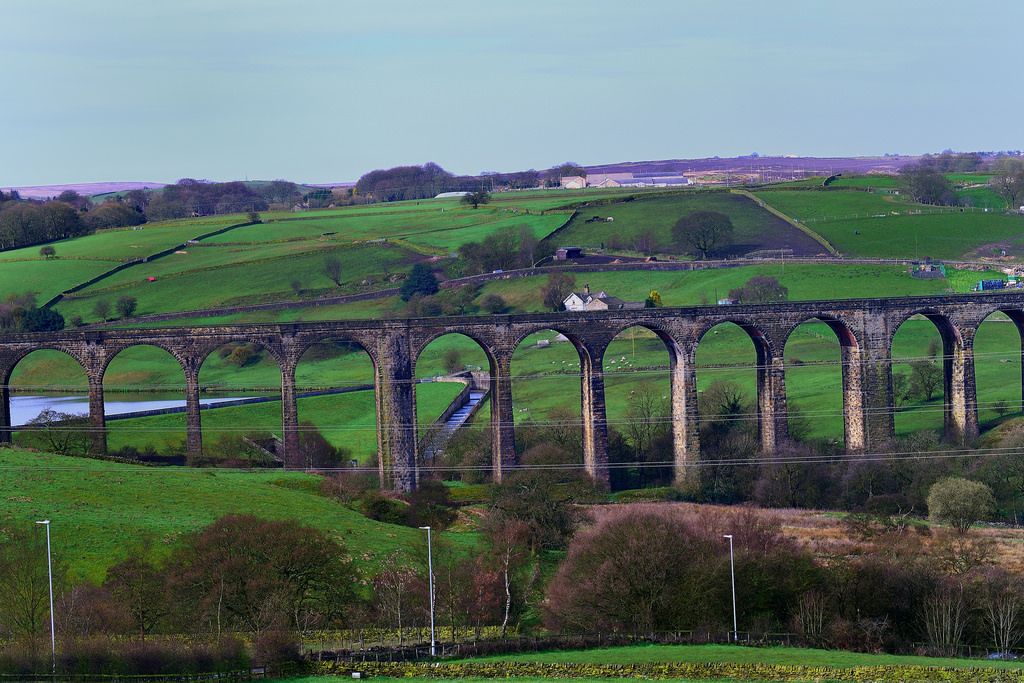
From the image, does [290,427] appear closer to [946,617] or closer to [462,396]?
[462,396]

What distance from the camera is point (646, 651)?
4888 cm

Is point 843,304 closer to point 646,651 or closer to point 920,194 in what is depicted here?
point 646,651

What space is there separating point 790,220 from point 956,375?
6541 cm

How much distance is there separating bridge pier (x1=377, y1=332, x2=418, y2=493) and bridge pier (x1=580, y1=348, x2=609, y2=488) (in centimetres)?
957

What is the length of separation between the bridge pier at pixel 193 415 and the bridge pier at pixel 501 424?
15807mm

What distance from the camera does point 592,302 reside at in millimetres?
115562

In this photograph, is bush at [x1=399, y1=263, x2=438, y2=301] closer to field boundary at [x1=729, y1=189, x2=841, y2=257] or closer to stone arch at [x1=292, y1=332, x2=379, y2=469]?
stone arch at [x1=292, y1=332, x2=379, y2=469]

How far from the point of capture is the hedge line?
44281 millimetres

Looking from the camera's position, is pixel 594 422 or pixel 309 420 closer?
pixel 594 422

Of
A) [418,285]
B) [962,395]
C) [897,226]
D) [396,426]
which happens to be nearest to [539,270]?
[418,285]

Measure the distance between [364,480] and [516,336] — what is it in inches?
467

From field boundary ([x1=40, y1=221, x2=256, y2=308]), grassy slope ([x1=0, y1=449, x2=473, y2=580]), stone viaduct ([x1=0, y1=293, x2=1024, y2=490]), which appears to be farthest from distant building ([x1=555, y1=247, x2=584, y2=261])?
grassy slope ([x1=0, y1=449, x2=473, y2=580])

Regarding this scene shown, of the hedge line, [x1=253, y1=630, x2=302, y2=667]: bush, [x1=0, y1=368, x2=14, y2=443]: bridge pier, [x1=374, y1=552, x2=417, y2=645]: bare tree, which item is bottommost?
the hedge line

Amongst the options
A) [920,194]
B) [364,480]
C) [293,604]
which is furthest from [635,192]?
[293,604]
